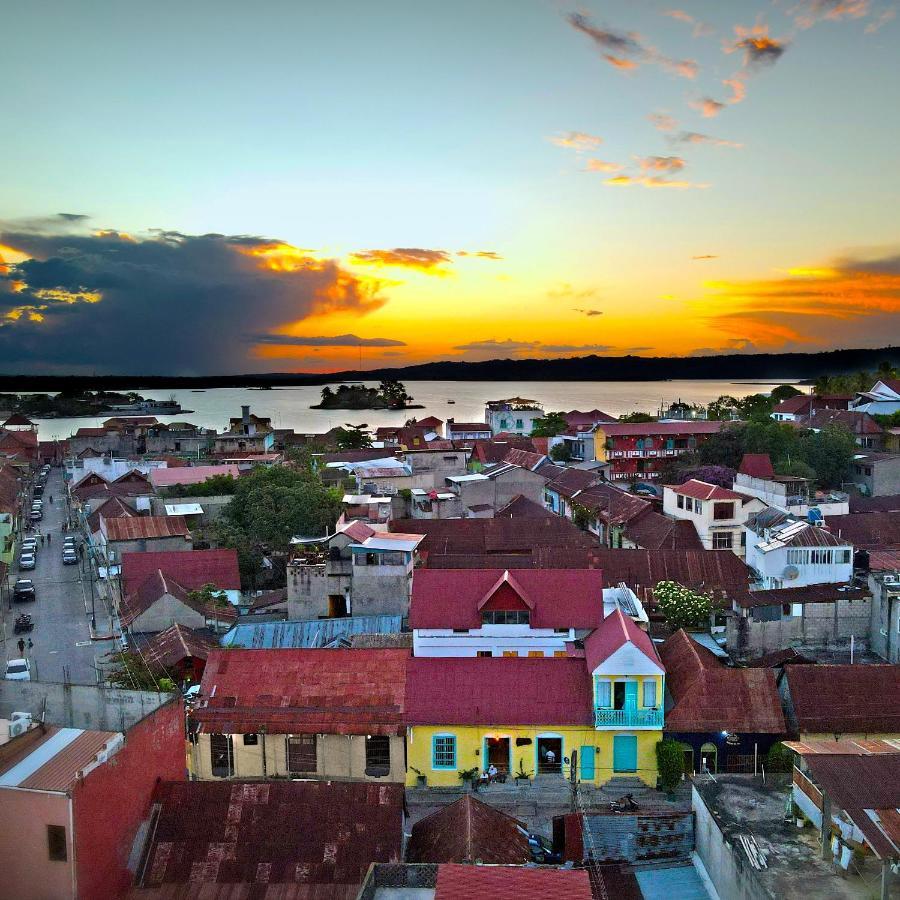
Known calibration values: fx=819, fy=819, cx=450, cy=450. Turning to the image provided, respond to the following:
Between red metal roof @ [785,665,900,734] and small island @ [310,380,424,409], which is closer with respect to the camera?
red metal roof @ [785,665,900,734]

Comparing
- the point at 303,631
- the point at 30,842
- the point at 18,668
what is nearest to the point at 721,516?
the point at 303,631

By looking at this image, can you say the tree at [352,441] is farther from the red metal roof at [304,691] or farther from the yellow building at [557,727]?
the yellow building at [557,727]

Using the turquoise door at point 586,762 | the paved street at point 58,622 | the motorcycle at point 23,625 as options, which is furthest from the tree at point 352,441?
the turquoise door at point 586,762

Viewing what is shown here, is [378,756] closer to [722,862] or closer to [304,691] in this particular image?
[304,691]

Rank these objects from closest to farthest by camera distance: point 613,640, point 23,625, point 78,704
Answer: point 78,704 < point 613,640 < point 23,625

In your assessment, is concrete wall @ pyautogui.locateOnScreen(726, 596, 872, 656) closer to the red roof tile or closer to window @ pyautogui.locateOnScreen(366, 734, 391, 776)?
window @ pyautogui.locateOnScreen(366, 734, 391, 776)

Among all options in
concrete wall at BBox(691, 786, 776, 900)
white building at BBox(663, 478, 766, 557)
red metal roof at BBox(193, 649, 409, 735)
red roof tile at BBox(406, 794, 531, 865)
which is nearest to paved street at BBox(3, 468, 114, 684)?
red metal roof at BBox(193, 649, 409, 735)
